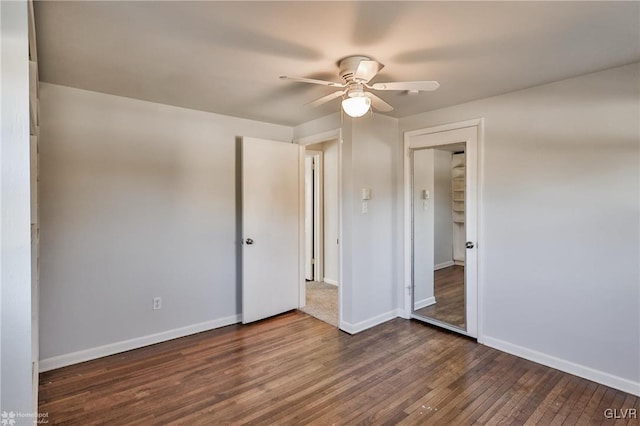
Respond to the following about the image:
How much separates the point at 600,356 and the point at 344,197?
7.80 ft

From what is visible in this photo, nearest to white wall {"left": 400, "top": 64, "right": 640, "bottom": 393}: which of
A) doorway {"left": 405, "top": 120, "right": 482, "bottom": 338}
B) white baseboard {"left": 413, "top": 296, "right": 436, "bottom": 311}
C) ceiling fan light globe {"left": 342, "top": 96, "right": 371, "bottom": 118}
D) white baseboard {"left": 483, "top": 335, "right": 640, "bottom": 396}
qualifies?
white baseboard {"left": 483, "top": 335, "right": 640, "bottom": 396}

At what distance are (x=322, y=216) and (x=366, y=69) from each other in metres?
3.41

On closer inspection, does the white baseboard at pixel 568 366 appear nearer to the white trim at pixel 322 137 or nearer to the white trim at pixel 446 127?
the white trim at pixel 446 127

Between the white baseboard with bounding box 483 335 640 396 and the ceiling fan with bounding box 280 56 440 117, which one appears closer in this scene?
the ceiling fan with bounding box 280 56 440 117

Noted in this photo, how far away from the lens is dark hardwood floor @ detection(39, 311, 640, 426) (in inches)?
81.6

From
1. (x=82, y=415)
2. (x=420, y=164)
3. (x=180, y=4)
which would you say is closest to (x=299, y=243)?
(x=420, y=164)

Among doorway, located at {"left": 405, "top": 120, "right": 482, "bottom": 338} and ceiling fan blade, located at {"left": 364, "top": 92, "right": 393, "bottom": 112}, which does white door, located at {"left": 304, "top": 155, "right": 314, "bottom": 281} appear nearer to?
doorway, located at {"left": 405, "top": 120, "right": 482, "bottom": 338}

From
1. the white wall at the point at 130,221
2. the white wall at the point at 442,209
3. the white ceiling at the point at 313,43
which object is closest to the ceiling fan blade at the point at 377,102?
the white ceiling at the point at 313,43

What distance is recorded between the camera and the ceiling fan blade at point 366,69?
6.75 ft

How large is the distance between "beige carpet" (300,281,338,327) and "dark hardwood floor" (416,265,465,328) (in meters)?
0.98

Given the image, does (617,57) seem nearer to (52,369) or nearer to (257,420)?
(257,420)

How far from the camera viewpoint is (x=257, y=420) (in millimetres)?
2029

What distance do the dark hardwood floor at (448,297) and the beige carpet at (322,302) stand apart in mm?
980

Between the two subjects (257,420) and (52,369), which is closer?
(257,420)
